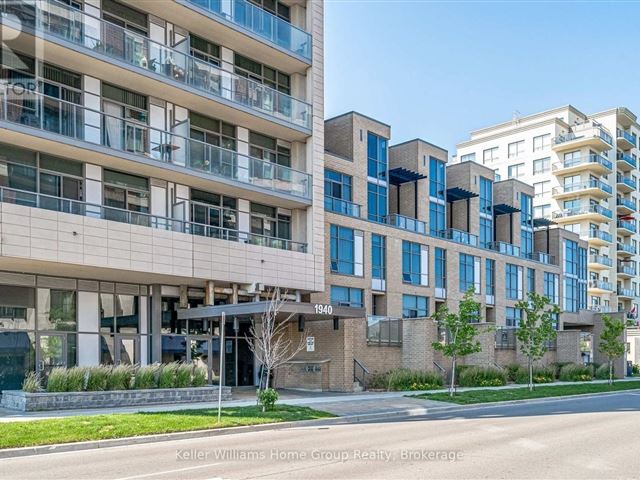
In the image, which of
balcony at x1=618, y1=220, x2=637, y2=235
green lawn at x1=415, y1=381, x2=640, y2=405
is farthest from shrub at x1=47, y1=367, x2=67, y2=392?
balcony at x1=618, y1=220, x2=637, y2=235

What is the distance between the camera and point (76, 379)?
20.1 meters

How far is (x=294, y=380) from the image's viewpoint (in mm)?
30469

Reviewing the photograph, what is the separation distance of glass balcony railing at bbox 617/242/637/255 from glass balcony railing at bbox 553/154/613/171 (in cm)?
917

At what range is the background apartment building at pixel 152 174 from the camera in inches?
859

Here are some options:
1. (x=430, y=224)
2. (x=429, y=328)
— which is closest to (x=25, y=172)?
(x=429, y=328)

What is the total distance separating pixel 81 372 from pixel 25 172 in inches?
275

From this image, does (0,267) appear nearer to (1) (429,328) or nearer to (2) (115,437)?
(2) (115,437)

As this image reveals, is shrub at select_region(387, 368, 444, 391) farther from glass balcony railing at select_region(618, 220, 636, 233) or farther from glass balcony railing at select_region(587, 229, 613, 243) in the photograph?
glass balcony railing at select_region(618, 220, 636, 233)

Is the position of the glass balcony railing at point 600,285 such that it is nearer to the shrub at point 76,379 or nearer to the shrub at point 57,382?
the shrub at point 76,379

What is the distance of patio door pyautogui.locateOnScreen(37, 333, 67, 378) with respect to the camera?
74.9 ft

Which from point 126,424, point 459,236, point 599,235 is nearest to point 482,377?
point 459,236

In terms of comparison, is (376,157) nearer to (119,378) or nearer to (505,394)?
(505,394)

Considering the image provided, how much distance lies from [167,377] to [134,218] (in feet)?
19.9

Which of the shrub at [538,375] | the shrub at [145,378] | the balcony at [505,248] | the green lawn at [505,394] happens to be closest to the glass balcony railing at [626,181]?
the balcony at [505,248]
